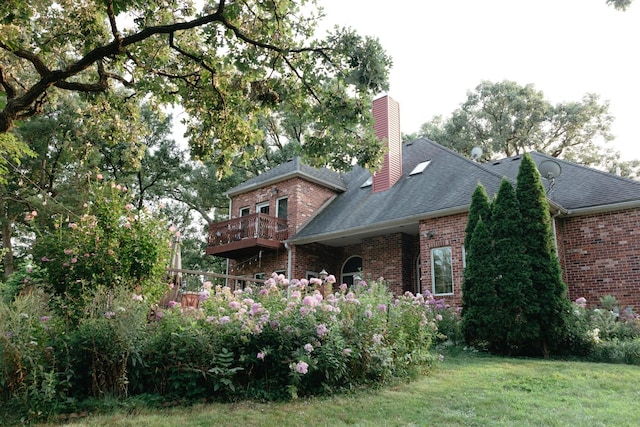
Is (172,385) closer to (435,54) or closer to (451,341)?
(435,54)

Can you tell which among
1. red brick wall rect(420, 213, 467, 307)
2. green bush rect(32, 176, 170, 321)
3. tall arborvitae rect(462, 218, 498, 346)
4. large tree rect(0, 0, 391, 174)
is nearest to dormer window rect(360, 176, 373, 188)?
red brick wall rect(420, 213, 467, 307)

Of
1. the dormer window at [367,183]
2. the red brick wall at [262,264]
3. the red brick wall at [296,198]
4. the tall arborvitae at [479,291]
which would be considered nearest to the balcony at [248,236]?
the red brick wall at [262,264]

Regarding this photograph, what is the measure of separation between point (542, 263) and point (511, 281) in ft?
2.09

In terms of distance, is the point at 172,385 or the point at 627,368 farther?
the point at 627,368

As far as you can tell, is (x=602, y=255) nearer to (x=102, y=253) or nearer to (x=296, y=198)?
(x=296, y=198)

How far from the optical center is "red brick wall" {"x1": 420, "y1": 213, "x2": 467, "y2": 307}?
1205 cm

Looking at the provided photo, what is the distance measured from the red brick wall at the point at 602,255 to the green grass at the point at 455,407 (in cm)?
522

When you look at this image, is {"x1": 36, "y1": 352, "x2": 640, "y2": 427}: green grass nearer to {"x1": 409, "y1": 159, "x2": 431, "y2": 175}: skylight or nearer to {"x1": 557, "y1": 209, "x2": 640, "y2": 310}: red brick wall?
{"x1": 557, "y1": 209, "x2": 640, "y2": 310}: red brick wall

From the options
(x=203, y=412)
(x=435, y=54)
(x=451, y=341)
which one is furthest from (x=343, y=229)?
(x=203, y=412)

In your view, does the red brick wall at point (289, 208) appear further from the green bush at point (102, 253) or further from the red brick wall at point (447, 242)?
the green bush at point (102, 253)

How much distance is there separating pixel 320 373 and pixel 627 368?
4721 mm

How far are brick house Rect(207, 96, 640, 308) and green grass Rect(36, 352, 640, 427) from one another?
5.35 metres

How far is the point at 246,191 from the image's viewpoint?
19281 mm

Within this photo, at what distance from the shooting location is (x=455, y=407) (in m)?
4.66
